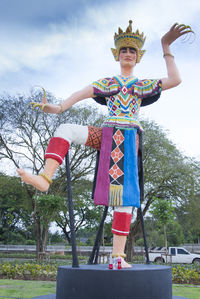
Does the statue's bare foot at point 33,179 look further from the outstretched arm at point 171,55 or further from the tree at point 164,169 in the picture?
the tree at point 164,169

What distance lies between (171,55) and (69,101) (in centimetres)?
146

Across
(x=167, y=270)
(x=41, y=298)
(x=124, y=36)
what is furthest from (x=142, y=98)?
(x=41, y=298)

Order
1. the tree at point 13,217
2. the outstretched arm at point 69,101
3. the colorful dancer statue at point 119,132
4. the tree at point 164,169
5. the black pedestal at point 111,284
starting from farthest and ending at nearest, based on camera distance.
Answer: the tree at point 13,217, the tree at point 164,169, the outstretched arm at point 69,101, the colorful dancer statue at point 119,132, the black pedestal at point 111,284

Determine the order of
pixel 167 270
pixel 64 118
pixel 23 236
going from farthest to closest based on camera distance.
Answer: pixel 23 236 → pixel 64 118 → pixel 167 270

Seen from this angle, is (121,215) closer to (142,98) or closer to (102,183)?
(102,183)

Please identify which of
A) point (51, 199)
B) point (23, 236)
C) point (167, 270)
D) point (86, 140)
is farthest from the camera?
point (23, 236)

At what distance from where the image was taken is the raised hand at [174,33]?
391 centimetres

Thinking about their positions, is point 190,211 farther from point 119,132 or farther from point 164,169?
point 119,132

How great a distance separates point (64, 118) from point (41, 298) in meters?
12.0

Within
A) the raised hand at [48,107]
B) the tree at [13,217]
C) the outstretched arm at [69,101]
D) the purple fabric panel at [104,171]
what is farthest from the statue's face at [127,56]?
the tree at [13,217]

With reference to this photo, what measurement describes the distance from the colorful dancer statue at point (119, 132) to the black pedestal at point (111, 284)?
13.7 inches

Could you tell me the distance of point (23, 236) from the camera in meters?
34.5

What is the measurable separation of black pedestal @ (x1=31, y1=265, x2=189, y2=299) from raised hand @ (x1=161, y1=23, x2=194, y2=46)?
9.02ft

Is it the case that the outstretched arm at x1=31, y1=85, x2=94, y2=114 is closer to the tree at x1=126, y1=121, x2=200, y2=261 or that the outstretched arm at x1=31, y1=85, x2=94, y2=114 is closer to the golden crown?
the golden crown
